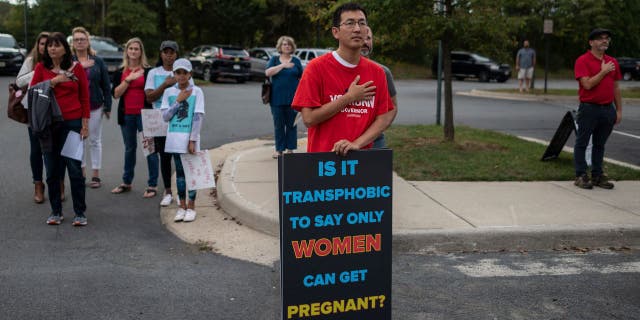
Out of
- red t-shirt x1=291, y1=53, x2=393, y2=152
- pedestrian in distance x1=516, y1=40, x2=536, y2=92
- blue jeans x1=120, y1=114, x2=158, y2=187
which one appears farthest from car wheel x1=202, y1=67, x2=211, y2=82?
red t-shirt x1=291, y1=53, x2=393, y2=152

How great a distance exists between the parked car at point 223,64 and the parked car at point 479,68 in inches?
533

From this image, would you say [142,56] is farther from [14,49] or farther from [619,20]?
[619,20]

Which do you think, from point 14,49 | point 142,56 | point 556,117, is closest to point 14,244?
point 142,56

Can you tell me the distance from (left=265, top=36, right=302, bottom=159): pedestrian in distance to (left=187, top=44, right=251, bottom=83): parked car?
817 inches

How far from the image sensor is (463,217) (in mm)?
6633

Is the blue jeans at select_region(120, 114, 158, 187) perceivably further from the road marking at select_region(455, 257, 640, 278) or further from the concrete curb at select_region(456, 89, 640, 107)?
the concrete curb at select_region(456, 89, 640, 107)

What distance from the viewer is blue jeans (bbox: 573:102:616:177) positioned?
803cm

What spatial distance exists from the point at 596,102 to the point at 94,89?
6.02 m

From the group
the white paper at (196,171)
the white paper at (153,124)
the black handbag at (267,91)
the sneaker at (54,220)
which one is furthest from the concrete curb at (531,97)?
the sneaker at (54,220)

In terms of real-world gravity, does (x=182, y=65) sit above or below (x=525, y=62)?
below

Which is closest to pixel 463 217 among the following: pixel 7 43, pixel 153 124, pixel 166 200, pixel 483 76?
pixel 166 200

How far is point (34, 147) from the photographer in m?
7.47

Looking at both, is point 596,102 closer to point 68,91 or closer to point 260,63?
point 68,91

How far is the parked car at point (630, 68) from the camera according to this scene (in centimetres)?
4069
